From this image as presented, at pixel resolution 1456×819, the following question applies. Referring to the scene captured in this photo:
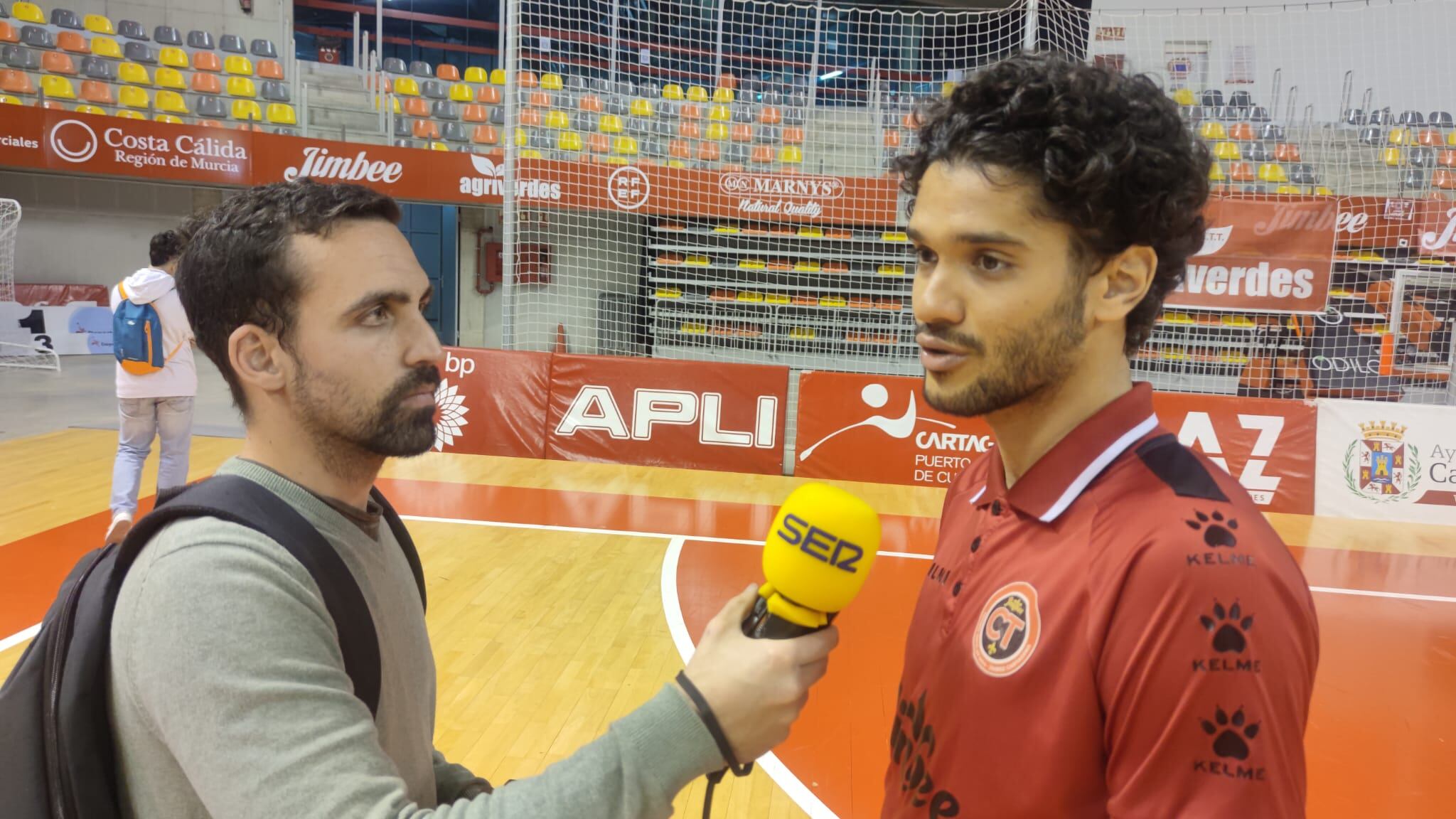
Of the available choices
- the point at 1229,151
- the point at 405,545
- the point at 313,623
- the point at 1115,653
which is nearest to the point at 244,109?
the point at 1229,151

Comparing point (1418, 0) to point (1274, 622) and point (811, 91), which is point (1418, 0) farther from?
point (1274, 622)

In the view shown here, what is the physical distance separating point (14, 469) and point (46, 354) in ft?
26.1

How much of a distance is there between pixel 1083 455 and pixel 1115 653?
32cm

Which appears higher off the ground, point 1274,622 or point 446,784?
point 1274,622

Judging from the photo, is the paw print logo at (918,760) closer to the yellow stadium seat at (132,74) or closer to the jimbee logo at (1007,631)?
the jimbee logo at (1007,631)

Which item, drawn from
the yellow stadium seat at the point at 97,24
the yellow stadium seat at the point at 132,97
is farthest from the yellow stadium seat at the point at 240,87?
the yellow stadium seat at the point at 97,24

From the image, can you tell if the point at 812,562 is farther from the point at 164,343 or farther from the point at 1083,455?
the point at 164,343

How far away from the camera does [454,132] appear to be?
51.2ft

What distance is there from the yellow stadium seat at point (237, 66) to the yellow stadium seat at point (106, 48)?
1.61 metres

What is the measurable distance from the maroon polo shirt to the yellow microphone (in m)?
0.19

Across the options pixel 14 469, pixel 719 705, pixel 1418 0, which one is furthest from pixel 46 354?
pixel 1418 0

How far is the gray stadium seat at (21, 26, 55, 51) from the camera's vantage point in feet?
47.0

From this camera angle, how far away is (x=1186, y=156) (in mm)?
1280

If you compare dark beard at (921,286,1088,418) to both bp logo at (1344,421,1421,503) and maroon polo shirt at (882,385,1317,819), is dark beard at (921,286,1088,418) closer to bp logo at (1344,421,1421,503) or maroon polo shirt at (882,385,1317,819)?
maroon polo shirt at (882,385,1317,819)
